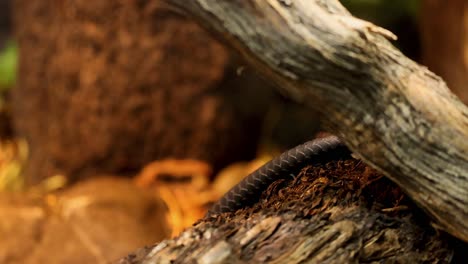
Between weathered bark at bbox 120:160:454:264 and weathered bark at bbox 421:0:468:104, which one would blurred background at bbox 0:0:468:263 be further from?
weathered bark at bbox 120:160:454:264

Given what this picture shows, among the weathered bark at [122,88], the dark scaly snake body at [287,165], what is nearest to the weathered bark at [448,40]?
the weathered bark at [122,88]

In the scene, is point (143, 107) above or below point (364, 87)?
above

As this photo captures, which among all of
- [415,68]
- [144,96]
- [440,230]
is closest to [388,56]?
[415,68]

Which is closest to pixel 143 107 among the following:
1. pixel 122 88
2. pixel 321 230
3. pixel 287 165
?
pixel 122 88

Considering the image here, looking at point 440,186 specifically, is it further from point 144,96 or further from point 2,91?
point 2,91

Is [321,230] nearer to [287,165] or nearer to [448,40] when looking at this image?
[287,165]

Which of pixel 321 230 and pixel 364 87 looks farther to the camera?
pixel 321 230
